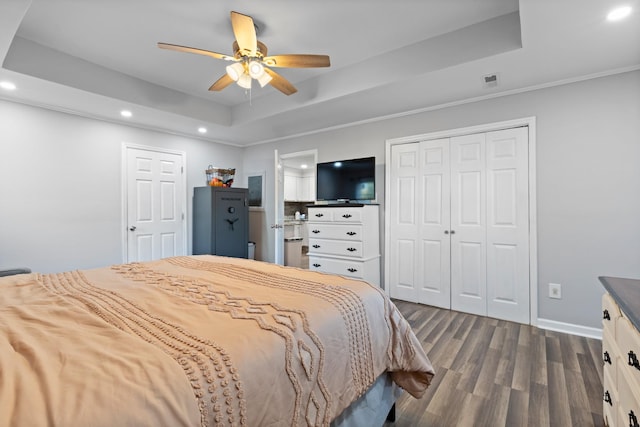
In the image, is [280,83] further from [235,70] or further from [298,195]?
[298,195]

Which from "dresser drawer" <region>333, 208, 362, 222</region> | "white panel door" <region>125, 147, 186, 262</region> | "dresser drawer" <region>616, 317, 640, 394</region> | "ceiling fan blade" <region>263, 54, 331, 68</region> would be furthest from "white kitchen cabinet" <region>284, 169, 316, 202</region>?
"dresser drawer" <region>616, 317, 640, 394</region>

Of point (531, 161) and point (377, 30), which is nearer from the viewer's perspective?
point (377, 30)

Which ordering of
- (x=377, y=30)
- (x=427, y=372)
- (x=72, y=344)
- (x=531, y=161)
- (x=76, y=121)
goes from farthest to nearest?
(x=76, y=121)
(x=531, y=161)
(x=377, y=30)
(x=427, y=372)
(x=72, y=344)

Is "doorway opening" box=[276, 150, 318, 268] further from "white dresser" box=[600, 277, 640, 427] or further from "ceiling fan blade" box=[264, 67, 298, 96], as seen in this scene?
"white dresser" box=[600, 277, 640, 427]

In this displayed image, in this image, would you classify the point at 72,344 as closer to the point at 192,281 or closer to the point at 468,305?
the point at 192,281

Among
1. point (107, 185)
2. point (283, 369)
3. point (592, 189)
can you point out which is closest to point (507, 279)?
point (592, 189)

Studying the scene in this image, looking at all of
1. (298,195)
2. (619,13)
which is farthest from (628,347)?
(298,195)

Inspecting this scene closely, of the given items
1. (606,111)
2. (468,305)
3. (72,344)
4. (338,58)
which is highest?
(338,58)

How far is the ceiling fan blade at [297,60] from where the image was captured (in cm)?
223

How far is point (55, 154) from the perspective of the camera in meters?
3.46

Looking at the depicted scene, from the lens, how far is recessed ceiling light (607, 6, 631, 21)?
182 cm

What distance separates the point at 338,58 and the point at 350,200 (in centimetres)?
169

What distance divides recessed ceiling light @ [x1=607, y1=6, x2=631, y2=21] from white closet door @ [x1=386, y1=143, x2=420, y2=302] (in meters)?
1.90

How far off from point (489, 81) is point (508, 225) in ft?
4.65
